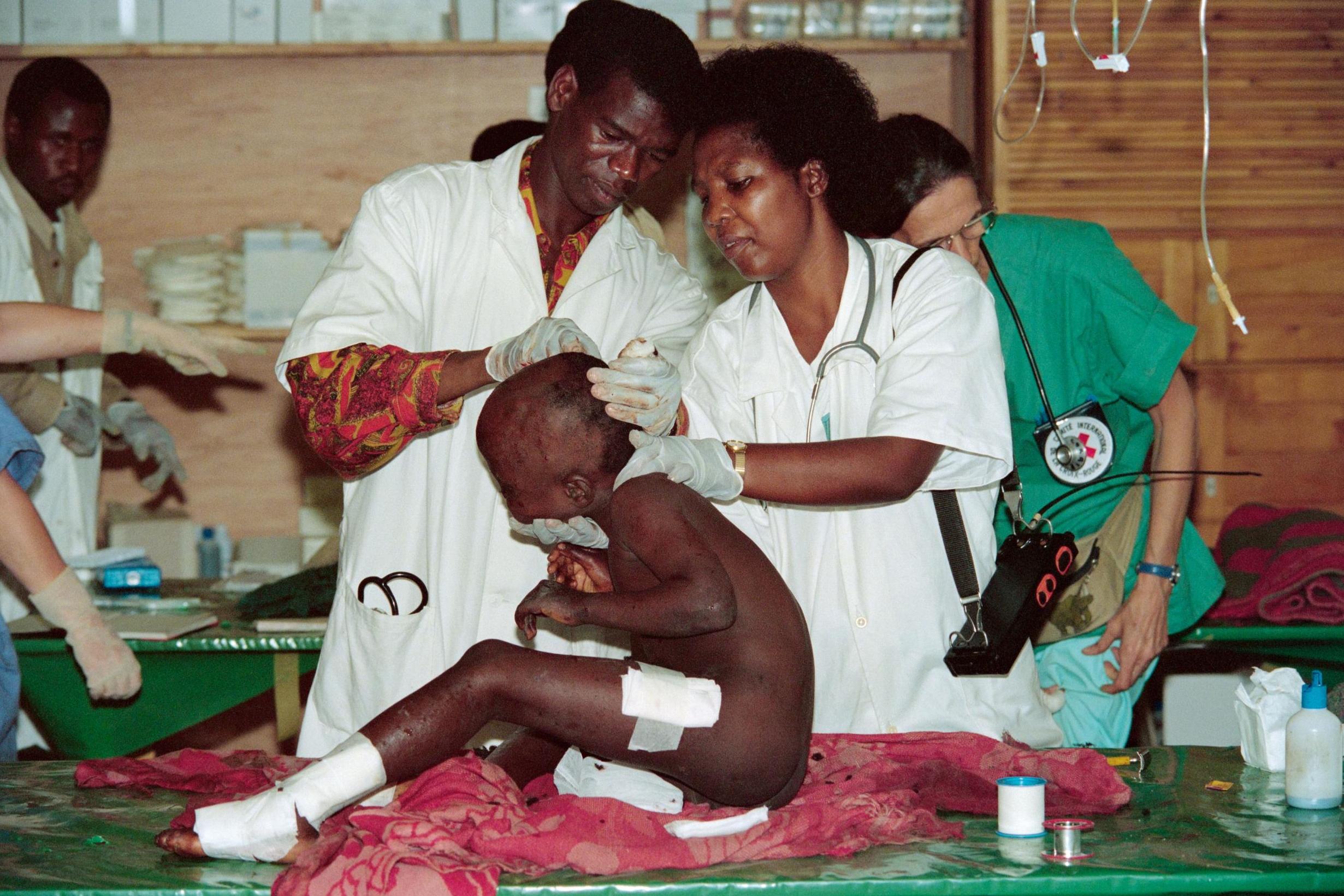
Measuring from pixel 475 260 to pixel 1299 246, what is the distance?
2.77 meters

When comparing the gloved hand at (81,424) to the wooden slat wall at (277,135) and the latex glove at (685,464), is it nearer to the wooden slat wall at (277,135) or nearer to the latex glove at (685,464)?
the wooden slat wall at (277,135)

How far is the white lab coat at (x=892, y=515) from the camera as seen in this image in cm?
192

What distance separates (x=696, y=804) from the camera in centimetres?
175

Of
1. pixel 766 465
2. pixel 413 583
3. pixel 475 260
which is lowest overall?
pixel 413 583

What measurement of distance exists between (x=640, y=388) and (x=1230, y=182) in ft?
9.03

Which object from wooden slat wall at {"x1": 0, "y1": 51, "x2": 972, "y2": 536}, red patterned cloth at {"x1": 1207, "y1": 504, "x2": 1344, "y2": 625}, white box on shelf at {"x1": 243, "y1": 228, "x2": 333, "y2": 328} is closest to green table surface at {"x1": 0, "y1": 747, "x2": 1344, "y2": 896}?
red patterned cloth at {"x1": 1207, "y1": 504, "x2": 1344, "y2": 625}

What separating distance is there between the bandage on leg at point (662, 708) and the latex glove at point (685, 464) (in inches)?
11.6

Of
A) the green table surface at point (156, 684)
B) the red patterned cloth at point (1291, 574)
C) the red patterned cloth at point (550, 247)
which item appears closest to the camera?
the red patterned cloth at point (550, 247)

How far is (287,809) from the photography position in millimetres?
1556

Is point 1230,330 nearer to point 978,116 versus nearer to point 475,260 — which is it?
point 978,116

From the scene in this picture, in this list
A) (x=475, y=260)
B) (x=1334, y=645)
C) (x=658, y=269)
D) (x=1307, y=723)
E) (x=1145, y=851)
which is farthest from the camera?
(x=1334, y=645)

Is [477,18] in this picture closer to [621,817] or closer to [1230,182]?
[1230,182]

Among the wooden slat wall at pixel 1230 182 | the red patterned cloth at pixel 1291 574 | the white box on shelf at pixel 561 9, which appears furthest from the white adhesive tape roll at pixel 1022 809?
the white box on shelf at pixel 561 9

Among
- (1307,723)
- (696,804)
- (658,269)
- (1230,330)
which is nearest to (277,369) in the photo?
(658,269)
